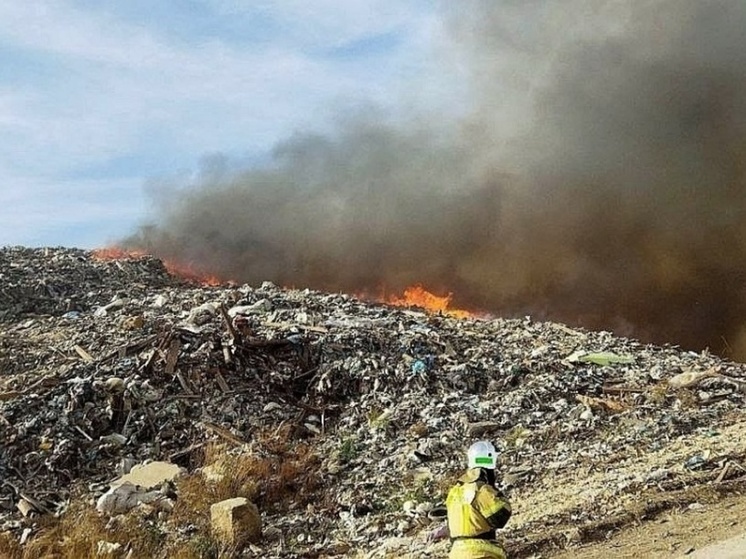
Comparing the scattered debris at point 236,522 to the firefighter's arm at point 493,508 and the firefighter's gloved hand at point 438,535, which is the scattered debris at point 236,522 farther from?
the firefighter's arm at point 493,508

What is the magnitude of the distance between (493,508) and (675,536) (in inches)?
93.5

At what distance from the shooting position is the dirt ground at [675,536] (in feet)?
16.2

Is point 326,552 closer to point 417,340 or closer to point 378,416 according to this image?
point 378,416

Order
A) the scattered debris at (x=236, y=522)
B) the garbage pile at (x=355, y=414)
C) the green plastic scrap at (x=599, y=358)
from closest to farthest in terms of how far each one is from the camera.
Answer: the scattered debris at (x=236, y=522) < the garbage pile at (x=355, y=414) < the green plastic scrap at (x=599, y=358)

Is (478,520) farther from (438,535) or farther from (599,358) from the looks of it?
(599,358)

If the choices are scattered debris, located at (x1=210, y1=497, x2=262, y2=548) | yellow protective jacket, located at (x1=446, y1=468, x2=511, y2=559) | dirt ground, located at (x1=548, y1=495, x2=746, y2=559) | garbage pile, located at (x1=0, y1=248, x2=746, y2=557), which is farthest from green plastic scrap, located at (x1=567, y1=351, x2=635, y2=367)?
yellow protective jacket, located at (x1=446, y1=468, x2=511, y2=559)

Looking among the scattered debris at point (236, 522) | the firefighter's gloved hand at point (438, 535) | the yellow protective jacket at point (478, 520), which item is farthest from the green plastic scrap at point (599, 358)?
the yellow protective jacket at point (478, 520)

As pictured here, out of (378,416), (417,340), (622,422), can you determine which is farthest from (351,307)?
(622,422)

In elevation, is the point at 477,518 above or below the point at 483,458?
below

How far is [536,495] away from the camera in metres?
6.44

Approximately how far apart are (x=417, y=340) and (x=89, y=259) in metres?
10.5

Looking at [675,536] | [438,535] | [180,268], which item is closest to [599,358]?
[675,536]

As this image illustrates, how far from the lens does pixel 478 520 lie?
11.5 ft

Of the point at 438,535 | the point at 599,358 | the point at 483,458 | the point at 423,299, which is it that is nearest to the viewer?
the point at 483,458
